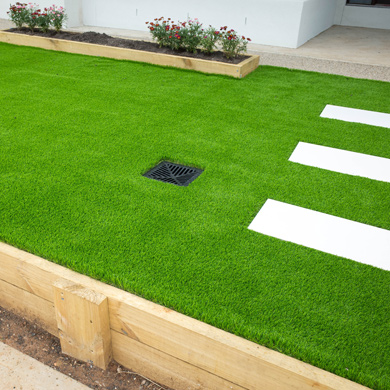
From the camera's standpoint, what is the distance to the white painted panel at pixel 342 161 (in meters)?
3.23

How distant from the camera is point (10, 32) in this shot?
282 inches

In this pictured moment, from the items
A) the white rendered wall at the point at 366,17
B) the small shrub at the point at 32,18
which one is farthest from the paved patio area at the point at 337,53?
the small shrub at the point at 32,18

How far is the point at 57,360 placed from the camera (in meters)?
1.90

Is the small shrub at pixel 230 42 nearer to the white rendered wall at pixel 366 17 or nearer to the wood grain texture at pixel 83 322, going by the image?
the wood grain texture at pixel 83 322

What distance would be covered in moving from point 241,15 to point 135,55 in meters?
2.99

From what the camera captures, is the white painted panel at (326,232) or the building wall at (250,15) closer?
the white painted panel at (326,232)

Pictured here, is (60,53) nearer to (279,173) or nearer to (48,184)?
(48,184)

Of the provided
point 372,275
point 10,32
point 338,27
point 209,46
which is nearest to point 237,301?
point 372,275

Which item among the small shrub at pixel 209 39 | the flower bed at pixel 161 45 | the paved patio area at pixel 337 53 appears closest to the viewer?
the flower bed at pixel 161 45

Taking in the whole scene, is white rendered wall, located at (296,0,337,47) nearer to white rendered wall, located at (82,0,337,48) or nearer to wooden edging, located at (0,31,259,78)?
white rendered wall, located at (82,0,337,48)

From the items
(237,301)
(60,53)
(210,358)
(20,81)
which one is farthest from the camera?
(60,53)

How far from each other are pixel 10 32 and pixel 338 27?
7.97 metres

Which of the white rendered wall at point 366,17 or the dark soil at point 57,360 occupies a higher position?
the white rendered wall at point 366,17

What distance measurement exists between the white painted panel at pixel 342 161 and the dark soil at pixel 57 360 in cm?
225
